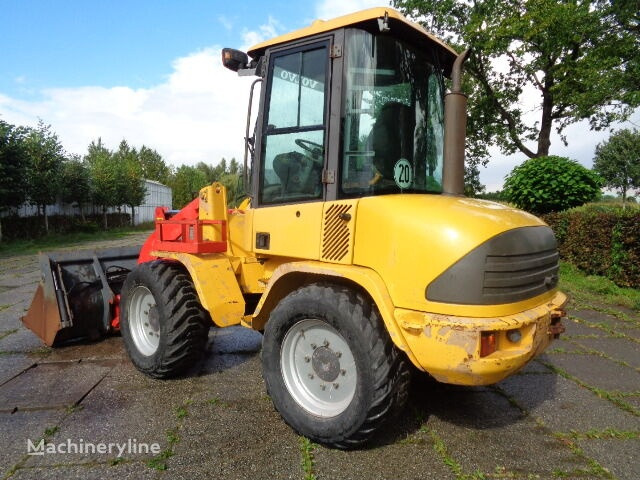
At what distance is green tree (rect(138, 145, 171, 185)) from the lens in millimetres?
64562

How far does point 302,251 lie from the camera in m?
3.11

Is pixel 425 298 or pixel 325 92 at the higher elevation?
pixel 325 92

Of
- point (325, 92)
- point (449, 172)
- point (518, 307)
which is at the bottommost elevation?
point (518, 307)

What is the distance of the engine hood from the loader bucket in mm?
3303

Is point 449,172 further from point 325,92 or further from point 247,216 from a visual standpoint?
point 247,216

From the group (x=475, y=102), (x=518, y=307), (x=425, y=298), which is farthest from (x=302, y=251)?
(x=475, y=102)

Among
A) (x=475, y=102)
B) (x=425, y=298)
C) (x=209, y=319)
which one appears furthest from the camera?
(x=475, y=102)

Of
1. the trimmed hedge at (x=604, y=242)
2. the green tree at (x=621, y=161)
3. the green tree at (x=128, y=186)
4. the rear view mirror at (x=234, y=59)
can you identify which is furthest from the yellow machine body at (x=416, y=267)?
the green tree at (x=621, y=161)

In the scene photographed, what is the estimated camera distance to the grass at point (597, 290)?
289 inches

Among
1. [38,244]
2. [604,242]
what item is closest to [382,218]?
[604,242]

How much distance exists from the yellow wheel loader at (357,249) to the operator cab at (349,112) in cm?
1

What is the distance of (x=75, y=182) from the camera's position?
24.5m

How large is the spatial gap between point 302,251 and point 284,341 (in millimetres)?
603

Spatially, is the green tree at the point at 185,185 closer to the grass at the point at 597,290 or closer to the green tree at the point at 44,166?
the green tree at the point at 44,166
